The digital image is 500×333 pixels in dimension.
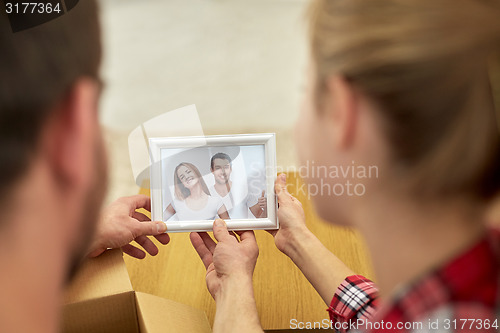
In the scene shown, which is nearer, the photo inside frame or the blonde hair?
the blonde hair

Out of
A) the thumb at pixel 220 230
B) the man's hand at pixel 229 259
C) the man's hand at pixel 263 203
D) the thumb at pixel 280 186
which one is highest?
the thumb at pixel 280 186

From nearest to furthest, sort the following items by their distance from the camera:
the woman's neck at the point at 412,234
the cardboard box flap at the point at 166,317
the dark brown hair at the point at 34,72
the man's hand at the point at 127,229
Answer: the dark brown hair at the point at 34,72 < the woman's neck at the point at 412,234 < the cardboard box flap at the point at 166,317 < the man's hand at the point at 127,229

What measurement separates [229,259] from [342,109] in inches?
17.1

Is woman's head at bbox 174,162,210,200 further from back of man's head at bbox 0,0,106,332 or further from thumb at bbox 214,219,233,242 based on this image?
back of man's head at bbox 0,0,106,332

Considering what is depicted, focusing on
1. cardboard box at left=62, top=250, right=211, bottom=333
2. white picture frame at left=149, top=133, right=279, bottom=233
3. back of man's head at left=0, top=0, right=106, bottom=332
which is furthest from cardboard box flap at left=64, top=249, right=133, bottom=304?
back of man's head at left=0, top=0, right=106, bottom=332

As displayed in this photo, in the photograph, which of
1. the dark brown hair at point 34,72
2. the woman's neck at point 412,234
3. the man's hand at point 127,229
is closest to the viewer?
the dark brown hair at point 34,72

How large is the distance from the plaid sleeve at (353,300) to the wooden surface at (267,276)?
72mm

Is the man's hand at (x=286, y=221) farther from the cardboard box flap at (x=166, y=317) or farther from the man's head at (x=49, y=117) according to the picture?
the man's head at (x=49, y=117)

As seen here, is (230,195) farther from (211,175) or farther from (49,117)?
(49,117)

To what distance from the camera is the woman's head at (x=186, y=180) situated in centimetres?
80

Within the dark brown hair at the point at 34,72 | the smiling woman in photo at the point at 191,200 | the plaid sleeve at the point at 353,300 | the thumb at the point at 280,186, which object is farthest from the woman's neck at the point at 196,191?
the dark brown hair at the point at 34,72

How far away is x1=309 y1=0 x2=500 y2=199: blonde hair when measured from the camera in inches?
14.7

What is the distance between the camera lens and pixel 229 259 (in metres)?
0.81

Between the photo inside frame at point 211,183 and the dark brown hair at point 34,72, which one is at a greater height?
the dark brown hair at point 34,72
